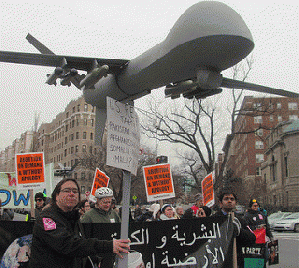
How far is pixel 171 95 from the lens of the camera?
12.0ft

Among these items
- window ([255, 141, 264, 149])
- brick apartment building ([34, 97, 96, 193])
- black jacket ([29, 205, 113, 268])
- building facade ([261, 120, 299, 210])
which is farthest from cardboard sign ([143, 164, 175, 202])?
window ([255, 141, 264, 149])

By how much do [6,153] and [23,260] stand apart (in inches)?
7138

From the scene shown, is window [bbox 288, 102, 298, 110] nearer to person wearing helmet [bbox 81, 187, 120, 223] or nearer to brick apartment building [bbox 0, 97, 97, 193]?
brick apartment building [bbox 0, 97, 97, 193]

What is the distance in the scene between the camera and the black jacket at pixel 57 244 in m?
2.89

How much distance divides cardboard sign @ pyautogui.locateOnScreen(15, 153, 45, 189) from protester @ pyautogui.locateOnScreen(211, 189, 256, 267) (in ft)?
14.2

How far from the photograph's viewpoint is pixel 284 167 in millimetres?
60344

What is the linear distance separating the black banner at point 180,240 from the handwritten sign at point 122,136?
1.97 metres

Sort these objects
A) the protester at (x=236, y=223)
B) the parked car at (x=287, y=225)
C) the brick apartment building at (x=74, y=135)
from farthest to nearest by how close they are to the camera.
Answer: the brick apartment building at (x=74, y=135) < the parked car at (x=287, y=225) < the protester at (x=236, y=223)

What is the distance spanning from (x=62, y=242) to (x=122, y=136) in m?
1.17

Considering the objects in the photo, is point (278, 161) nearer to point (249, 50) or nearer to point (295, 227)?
point (295, 227)

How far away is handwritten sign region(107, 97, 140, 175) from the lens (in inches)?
134

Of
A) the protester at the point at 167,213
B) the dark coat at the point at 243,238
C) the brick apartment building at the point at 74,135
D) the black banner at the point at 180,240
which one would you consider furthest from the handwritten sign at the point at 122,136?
the brick apartment building at the point at 74,135

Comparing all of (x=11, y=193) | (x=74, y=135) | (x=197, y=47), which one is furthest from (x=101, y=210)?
(x=74, y=135)

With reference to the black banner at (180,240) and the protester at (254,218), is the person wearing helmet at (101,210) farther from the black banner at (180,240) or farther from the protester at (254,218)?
the protester at (254,218)
